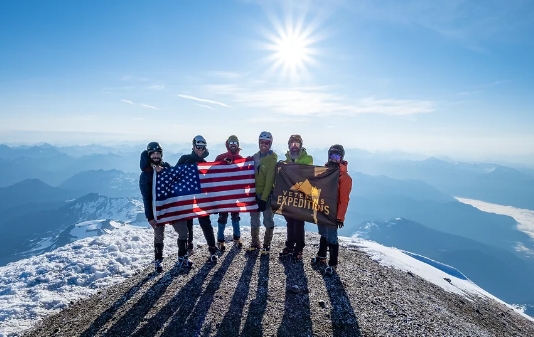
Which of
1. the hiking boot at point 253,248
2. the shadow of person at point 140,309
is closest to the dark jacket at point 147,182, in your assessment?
the shadow of person at point 140,309

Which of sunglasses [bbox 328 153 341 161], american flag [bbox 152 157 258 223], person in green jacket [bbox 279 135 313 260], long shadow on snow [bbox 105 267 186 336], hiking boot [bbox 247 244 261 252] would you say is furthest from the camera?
hiking boot [bbox 247 244 261 252]

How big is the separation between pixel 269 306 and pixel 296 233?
12.6ft

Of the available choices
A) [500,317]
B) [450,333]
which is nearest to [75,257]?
A: [450,333]

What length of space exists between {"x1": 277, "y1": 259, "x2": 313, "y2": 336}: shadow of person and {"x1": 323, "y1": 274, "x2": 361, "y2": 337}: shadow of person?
78 centimetres

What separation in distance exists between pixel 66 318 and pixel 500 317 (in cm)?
1733

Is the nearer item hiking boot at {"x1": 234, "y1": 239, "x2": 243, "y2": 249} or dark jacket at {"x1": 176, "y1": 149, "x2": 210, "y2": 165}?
dark jacket at {"x1": 176, "y1": 149, "x2": 210, "y2": 165}

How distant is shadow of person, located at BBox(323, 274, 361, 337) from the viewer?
779 centimetres

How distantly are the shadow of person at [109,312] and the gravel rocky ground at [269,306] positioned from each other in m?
0.03

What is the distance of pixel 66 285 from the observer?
39.7 ft

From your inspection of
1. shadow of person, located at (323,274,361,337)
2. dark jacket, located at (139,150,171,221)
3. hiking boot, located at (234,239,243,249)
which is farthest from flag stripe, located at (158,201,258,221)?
shadow of person, located at (323,274,361,337)

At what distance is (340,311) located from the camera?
8.67 meters

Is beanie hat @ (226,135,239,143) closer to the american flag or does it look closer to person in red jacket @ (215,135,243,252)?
person in red jacket @ (215,135,243,252)

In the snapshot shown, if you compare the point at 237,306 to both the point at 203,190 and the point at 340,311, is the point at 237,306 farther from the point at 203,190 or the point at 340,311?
the point at 203,190

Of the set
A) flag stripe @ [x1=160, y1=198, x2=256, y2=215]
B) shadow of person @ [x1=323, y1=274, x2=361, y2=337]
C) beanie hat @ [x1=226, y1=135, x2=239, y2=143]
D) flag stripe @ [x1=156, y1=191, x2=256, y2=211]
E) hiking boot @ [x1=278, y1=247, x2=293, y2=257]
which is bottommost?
shadow of person @ [x1=323, y1=274, x2=361, y2=337]
